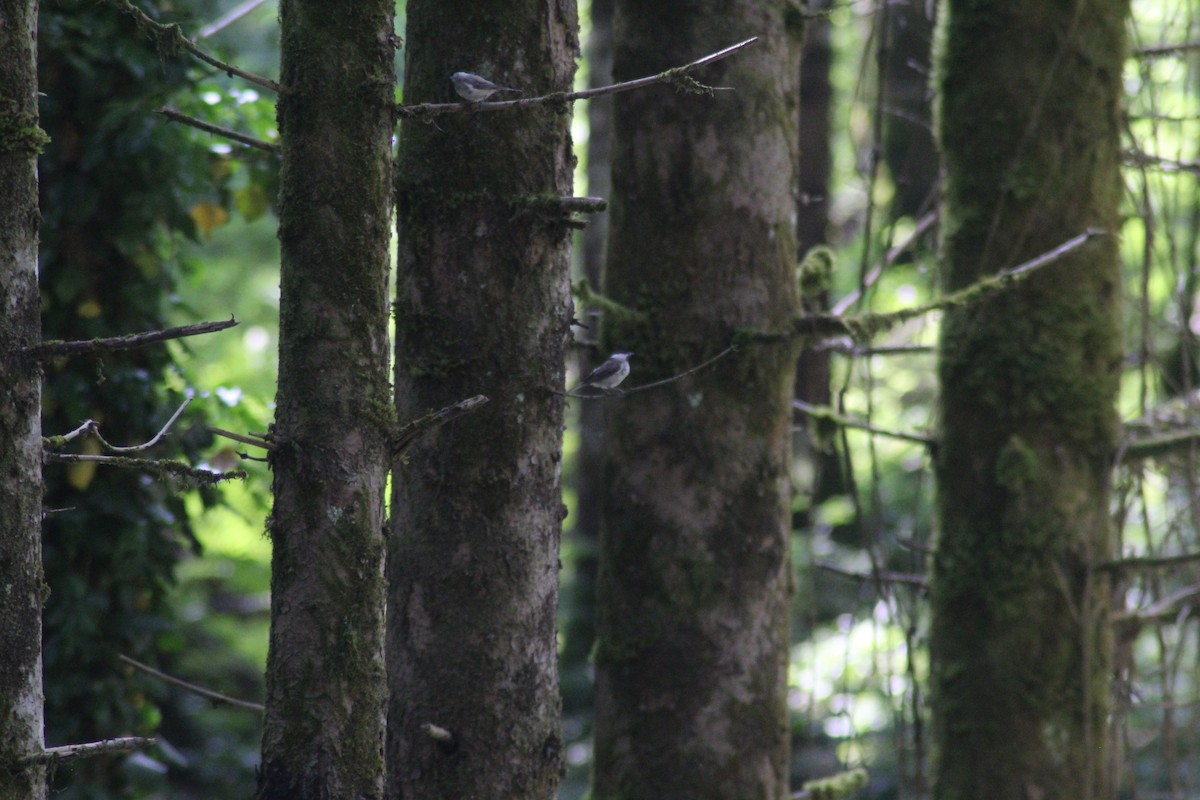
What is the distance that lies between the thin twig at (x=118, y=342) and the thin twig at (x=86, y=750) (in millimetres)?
690

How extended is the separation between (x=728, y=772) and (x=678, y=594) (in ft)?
1.97

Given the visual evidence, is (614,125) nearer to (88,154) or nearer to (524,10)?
(524,10)

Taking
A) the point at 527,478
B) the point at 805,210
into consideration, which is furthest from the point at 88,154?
the point at 805,210

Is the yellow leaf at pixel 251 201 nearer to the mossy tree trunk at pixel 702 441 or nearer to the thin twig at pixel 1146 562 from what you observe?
the mossy tree trunk at pixel 702 441

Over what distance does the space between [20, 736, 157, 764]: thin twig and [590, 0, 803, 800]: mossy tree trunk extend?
6.87 feet

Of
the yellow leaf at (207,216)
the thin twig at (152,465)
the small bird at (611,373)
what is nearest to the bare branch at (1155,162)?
the small bird at (611,373)

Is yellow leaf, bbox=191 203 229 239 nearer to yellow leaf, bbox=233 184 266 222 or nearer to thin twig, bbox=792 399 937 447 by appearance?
yellow leaf, bbox=233 184 266 222

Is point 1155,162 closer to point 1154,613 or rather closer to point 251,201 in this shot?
point 1154,613

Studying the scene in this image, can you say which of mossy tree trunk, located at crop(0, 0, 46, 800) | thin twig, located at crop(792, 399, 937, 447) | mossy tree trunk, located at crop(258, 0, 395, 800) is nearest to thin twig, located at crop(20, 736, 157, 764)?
mossy tree trunk, located at crop(0, 0, 46, 800)

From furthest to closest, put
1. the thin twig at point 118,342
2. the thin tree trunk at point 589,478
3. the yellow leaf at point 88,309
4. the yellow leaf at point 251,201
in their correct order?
the thin tree trunk at point 589,478 → the yellow leaf at point 251,201 → the yellow leaf at point 88,309 → the thin twig at point 118,342

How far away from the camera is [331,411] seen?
229 centimetres

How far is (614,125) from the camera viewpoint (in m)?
4.12

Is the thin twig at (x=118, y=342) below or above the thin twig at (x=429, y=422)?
above

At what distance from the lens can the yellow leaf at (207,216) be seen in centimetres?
532
